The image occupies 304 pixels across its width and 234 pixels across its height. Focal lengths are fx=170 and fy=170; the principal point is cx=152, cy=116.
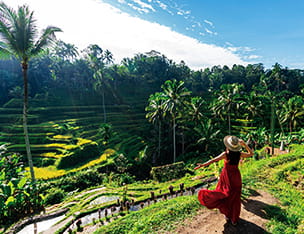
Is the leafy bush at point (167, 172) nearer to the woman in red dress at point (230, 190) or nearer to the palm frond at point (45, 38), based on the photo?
the woman in red dress at point (230, 190)

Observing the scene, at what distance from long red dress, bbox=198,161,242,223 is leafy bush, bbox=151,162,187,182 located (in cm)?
1059

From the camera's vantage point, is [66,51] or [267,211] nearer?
[267,211]

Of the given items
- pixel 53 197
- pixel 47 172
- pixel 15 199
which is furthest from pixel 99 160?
pixel 15 199

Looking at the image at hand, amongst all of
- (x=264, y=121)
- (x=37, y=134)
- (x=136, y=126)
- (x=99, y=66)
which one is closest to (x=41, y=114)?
(x=37, y=134)

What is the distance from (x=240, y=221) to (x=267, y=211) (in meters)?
0.98

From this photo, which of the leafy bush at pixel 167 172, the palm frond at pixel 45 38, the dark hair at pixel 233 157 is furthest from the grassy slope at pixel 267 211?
the palm frond at pixel 45 38

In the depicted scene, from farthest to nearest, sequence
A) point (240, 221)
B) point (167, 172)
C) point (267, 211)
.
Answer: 1. point (167, 172)
2. point (267, 211)
3. point (240, 221)

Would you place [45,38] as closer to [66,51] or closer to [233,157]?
[233,157]

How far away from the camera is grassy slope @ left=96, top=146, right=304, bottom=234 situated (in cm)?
409

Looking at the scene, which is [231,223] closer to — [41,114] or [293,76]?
[41,114]

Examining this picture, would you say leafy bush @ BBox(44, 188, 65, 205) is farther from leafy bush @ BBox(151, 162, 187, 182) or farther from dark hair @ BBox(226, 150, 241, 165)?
dark hair @ BBox(226, 150, 241, 165)

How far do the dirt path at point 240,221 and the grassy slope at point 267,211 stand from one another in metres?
0.19

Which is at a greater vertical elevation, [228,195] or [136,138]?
[228,195]

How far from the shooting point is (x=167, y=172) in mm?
14328
